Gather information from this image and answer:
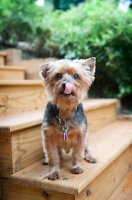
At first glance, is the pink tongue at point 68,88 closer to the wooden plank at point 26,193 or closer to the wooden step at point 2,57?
the wooden plank at point 26,193

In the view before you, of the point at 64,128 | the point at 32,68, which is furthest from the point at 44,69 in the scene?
the point at 32,68

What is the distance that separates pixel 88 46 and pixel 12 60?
1059 millimetres

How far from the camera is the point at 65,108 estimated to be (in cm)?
147

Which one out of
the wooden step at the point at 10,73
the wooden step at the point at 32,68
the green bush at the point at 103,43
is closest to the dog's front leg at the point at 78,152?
the wooden step at the point at 10,73

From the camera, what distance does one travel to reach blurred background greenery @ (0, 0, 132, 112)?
3080 millimetres

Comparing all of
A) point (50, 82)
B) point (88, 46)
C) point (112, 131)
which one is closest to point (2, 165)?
point (50, 82)

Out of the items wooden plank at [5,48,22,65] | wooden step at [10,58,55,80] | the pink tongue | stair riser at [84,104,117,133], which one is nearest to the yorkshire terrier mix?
the pink tongue

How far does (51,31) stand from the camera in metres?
3.48

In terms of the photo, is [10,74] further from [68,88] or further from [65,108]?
[68,88]

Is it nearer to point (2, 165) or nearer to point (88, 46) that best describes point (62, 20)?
point (88, 46)

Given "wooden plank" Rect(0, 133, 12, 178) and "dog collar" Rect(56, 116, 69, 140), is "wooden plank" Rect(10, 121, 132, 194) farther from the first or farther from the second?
"dog collar" Rect(56, 116, 69, 140)

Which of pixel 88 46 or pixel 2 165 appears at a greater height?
pixel 88 46

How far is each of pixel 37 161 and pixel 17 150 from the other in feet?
0.87

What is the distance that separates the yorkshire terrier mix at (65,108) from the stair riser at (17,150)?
0.52 feet
